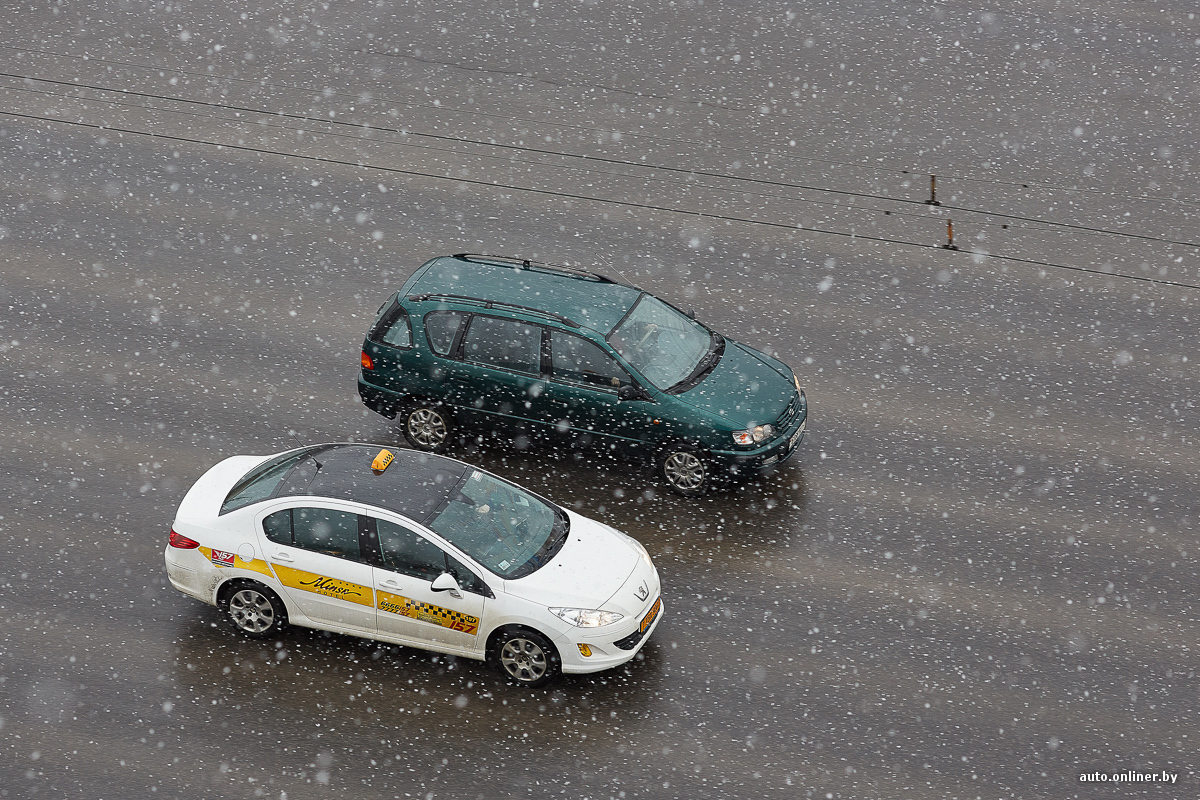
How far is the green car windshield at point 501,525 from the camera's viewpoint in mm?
10867

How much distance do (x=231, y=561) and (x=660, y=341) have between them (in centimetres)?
468

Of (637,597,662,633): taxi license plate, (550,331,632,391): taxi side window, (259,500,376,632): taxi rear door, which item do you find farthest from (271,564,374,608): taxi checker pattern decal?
(550,331,632,391): taxi side window

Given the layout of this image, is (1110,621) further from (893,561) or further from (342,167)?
(342,167)

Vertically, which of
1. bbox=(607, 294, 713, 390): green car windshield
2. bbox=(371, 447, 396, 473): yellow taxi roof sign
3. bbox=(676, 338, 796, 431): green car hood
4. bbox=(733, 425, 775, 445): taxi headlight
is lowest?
bbox=(371, 447, 396, 473): yellow taxi roof sign

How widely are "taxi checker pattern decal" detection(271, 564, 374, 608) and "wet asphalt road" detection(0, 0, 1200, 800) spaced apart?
0.63 meters

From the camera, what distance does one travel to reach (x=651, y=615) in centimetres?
1110

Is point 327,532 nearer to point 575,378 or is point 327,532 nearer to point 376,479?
point 376,479

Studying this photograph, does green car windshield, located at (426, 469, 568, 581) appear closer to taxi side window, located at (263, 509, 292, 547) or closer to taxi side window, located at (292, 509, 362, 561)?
taxi side window, located at (292, 509, 362, 561)

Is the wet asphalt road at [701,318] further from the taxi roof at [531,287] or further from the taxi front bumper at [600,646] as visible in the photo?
the taxi roof at [531,287]

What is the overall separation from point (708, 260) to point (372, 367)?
187 inches

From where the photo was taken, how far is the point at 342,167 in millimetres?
17641

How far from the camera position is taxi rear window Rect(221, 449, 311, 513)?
37.0 feet

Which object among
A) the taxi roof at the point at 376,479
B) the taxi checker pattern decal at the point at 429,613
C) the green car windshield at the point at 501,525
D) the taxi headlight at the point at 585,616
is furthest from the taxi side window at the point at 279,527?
Answer: the taxi headlight at the point at 585,616

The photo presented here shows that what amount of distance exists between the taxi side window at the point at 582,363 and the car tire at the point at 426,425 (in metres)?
1.27
